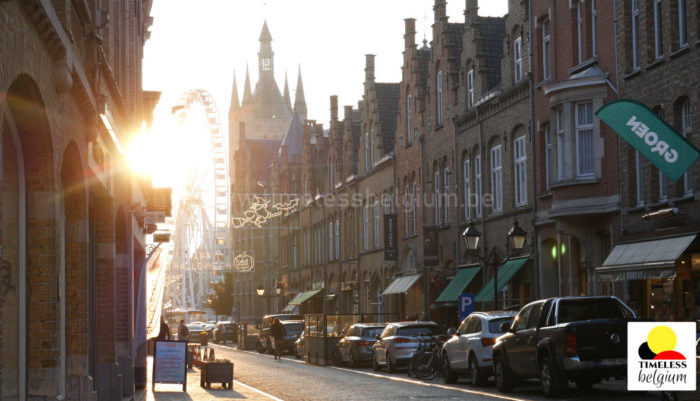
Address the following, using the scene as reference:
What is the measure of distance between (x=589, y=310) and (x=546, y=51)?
1615 centimetres

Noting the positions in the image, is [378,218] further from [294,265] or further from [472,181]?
[294,265]

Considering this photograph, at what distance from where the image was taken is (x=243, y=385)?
29578mm

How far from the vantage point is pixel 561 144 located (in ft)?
109

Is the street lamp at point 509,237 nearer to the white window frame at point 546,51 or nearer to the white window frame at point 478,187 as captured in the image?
the white window frame at point 546,51

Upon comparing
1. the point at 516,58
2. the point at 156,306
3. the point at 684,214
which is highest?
the point at 516,58

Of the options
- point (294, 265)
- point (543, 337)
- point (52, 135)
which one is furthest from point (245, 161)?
point (52, 135)

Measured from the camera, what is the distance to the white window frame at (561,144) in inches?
1291

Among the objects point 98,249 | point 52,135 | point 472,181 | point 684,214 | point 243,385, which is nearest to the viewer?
point 52,135

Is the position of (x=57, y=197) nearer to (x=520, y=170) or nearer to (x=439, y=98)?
(x=520, y=170)

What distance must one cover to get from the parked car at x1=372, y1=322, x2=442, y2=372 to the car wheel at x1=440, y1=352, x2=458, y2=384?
4.44m

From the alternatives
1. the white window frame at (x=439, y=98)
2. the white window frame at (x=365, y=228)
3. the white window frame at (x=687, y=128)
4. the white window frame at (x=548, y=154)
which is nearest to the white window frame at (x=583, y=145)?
the white window frame at (x=548, y=154)

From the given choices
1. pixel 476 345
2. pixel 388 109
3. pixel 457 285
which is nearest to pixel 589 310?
pixel 476 345

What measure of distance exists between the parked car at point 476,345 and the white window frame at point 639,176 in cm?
545

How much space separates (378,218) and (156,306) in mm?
28580
